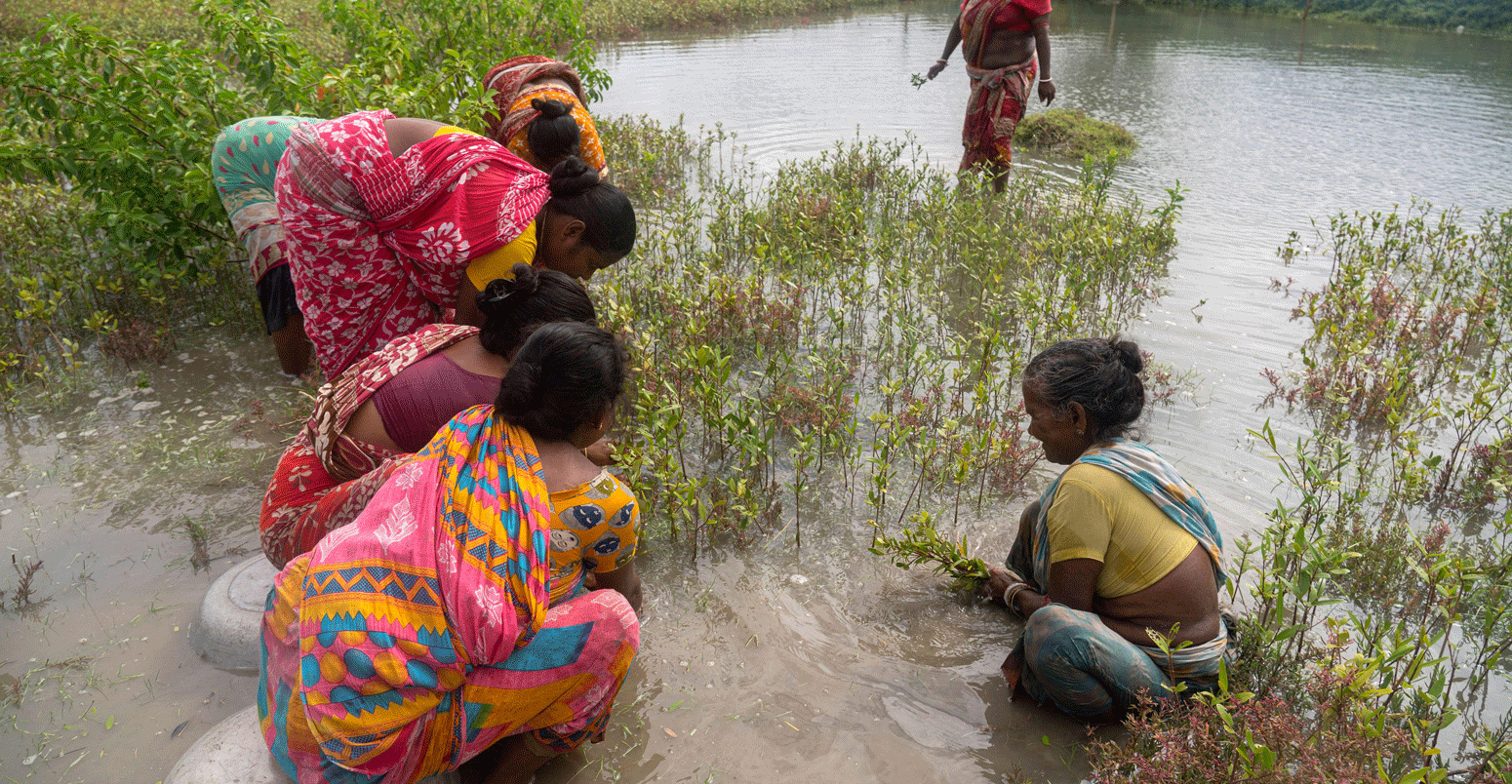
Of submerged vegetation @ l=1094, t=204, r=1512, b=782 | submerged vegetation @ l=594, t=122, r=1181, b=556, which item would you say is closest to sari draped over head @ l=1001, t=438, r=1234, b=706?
submerged vegetation @ l=1094, t=204, r=1512, b=782

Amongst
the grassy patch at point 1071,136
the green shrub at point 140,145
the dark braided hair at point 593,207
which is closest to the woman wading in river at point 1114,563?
the dark braided hair at point 593,207

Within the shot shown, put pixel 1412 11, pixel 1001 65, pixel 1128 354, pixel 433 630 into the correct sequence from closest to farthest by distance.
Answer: pixel 433 630
pixel 1128 354
pixel 1001 65
pixel 1412 11

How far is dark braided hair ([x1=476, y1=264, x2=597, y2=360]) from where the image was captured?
246 cm

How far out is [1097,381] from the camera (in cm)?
250

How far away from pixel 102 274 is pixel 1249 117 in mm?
11222

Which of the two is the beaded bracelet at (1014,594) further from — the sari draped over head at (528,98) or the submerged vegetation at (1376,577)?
the sari draped over head at (528,98)

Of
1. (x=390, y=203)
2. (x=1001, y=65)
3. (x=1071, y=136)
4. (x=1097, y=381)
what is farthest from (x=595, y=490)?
(x=1071, y=136)

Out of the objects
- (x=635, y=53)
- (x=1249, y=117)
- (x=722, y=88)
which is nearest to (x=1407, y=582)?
(x=1249, y=117)

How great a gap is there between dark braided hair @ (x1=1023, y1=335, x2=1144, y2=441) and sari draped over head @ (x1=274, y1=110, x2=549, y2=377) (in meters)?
1.96

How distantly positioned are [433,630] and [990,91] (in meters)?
6.49

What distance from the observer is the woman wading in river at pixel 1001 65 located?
6832 millimetres

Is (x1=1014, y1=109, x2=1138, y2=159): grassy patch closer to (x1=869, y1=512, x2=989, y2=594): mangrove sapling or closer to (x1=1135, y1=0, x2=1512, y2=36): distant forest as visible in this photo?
(x1=869, y1=512, x2=989, y2=594): mangrove sapling

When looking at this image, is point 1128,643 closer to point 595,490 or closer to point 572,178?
point 595,490

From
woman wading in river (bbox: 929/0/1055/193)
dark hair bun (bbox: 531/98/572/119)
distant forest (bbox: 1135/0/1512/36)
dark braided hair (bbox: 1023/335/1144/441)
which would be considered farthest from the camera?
distant forest (bbox: 1135/0/1512/36)
